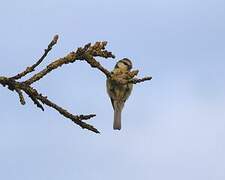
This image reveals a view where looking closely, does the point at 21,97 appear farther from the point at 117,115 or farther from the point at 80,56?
the point at 117,115

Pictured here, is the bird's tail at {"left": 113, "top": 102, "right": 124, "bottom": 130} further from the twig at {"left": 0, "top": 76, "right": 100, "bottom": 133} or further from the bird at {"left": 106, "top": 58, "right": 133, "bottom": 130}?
the twig at {"left": 0, "top": 76, "right": 100, "bottom": 133}

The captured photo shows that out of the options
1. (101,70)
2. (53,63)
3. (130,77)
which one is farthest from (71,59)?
(130,77)

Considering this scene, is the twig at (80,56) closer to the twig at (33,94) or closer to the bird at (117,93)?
the twig at (33,94)

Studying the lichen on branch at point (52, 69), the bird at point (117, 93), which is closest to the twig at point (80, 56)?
the lichen on branch at point (52, 69)

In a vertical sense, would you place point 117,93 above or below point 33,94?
below

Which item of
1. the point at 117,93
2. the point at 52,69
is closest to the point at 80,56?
the point at 52,69

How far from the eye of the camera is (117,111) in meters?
4.97

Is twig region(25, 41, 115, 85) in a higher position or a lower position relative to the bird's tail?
higher

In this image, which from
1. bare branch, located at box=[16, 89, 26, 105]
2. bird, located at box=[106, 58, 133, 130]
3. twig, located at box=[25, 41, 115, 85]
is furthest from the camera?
twig, located at box=[25, 41, 115, 85]

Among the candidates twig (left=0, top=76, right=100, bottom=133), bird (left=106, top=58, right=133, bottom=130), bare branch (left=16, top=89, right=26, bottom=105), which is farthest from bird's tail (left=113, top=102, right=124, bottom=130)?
bare branch (left=16, top=89, right=26, bottom=105)

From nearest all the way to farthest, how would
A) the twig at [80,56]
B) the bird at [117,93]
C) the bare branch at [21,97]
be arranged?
the bird at [117,93] < the bare branch at [21,97] < the twig at [80,56]

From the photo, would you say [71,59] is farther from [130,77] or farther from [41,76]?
[130,77]

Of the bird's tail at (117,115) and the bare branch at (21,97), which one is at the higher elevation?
the bare branch at (21,97)

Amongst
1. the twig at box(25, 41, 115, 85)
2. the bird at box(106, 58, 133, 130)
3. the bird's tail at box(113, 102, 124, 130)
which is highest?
the twig at box(25, 41, 115, 85)
